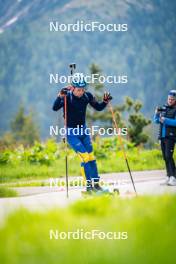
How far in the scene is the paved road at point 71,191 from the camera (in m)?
3.89

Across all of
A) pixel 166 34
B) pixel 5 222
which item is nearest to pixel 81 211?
pixel 5 222

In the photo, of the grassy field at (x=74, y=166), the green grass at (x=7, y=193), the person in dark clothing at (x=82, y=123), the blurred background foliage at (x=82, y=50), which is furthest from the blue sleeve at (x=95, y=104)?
the green grass at (x=7, y=193)

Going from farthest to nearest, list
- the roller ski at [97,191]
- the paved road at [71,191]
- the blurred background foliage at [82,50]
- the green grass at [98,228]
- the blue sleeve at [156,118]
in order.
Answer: the blue sleeve at [156,118], the blurred background foliage at [82,50], the roller ski at [97,191], the paved road at [71,191], the green grass at [98,228]

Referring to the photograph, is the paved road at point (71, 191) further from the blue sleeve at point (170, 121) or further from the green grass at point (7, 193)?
the blue sleeve at point (170, 121)

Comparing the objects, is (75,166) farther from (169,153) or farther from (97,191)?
(169,153)

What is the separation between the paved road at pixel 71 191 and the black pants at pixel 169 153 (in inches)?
2.8

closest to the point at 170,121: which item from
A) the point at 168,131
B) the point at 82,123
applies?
the point at 168,131

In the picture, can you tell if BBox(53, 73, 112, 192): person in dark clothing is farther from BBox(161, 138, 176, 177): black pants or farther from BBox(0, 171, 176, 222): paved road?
BBox(161, 138, 176, 177): black pants

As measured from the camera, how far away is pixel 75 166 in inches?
170

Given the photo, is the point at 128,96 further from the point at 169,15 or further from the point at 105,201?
the point at 105,201

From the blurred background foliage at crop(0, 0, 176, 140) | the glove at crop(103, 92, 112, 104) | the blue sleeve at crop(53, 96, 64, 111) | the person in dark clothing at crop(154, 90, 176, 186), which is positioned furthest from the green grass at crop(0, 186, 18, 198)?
the person in dark clothing at crop(154, 90, 176, 186)

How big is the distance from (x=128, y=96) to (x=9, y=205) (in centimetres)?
106

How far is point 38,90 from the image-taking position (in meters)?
4.29

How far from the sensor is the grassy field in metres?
4.32
